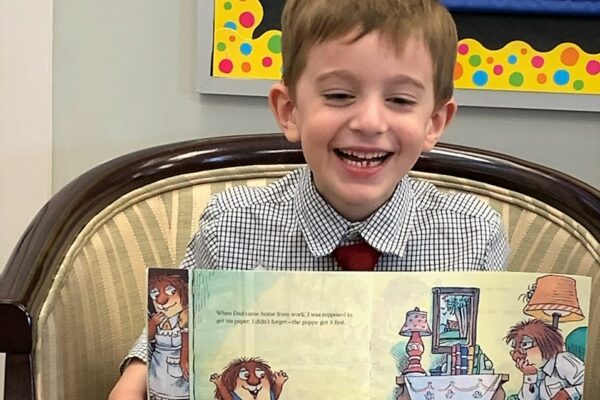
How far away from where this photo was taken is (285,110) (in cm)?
83

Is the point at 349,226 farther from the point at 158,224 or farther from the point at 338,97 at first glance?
the point at 158,224

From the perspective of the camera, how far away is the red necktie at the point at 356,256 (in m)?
0.84

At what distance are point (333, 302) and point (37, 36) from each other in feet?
2.35

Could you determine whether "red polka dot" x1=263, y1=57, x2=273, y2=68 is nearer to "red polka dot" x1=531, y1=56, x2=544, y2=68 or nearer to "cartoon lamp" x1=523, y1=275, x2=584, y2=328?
"red polka dot" x1=531, y1=56, x2=544, y2=68

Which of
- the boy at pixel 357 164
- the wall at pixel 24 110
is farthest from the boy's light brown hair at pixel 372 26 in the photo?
the wall at pixel 24 110

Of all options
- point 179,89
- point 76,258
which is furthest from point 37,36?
point 76,258

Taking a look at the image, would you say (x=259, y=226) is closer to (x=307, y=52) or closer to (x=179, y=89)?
(x=307, y=52)

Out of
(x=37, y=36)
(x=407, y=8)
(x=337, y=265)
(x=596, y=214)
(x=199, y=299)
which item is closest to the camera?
(x=199, y=299)

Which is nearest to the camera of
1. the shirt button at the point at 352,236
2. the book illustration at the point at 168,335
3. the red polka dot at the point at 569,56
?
the book illustration at the point at 168,335

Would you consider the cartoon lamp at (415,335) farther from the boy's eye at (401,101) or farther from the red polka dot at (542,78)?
the red polka dot at (542,78)

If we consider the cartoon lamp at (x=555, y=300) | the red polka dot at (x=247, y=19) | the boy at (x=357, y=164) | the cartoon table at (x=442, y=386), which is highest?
the red polka dot at (x=247, y=19)

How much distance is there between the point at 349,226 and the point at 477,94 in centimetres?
41

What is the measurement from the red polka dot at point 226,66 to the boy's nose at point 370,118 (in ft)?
1.46

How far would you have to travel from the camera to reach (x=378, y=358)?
2.16ft
